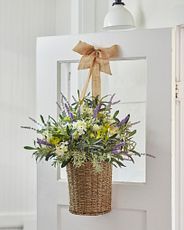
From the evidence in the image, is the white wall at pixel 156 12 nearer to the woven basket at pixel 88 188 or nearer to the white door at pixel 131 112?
the white door at pixel 131 112

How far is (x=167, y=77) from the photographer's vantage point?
2.10 meters

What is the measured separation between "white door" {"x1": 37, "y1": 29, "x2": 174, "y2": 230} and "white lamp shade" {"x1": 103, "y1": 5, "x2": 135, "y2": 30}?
10cm

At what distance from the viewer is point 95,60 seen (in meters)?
2.18

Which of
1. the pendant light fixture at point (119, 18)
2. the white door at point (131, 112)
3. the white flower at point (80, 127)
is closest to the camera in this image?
the white flower at point (80, 127)

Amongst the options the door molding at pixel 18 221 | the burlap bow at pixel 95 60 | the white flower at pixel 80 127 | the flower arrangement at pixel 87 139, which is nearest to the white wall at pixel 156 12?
the burlap bow at pixel 95 60

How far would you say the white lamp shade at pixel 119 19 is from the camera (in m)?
2.25

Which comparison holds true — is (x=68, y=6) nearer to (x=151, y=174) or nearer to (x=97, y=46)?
(x=97, y=46)

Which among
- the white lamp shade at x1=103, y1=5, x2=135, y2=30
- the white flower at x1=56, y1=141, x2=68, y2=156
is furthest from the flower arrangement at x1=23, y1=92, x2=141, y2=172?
the white lamp shade at x1=103, y1=5, x2=135, y2=30

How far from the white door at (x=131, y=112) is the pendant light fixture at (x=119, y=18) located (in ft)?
0.35

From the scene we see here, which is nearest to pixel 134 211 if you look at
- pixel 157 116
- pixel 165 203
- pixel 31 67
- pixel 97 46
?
pixel 165 203

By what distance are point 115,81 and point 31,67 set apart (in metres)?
0.58

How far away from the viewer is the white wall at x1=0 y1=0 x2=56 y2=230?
264 centimetres

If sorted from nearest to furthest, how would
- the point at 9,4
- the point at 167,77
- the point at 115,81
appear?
the point at 167,77 → the point at 115,81 → the point at 9,4

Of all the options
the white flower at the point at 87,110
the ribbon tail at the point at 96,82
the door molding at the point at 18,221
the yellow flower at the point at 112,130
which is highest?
the ribbon tail at the point at 96,82
